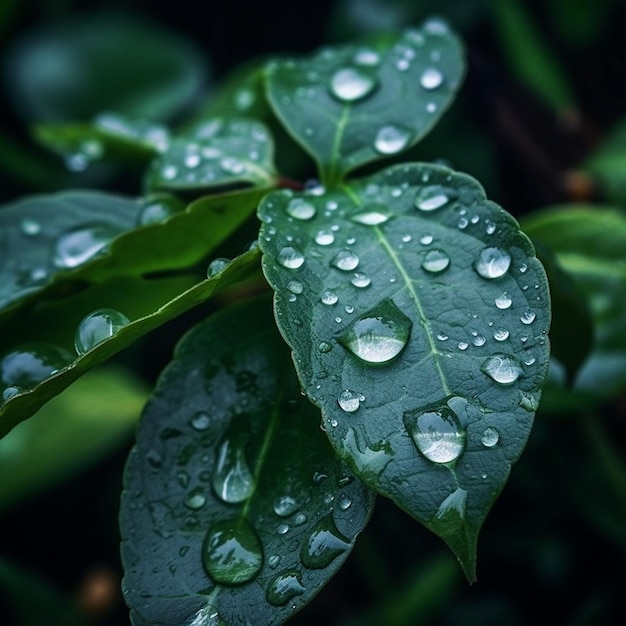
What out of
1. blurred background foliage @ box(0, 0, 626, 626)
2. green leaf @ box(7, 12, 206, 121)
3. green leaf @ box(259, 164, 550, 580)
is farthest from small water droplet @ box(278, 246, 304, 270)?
green leaf @ box(7, 12, 206, 121)

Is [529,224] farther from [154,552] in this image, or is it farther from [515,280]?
[154,552]

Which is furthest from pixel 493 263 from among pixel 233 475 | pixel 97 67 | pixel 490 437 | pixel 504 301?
pixel 97 67

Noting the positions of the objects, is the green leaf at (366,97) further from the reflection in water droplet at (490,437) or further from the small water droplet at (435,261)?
the reflection in water droplet at (490,437)

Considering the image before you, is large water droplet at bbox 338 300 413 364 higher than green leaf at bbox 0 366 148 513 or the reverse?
higher

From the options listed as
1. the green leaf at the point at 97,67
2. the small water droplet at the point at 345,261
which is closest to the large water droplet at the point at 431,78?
the small water droplet at the point at 345,261

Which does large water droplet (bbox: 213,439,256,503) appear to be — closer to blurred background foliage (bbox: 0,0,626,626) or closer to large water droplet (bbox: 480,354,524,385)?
large water droplet (bbox: 480,354,524,385)

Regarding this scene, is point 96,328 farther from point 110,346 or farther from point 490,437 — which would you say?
point 490,437

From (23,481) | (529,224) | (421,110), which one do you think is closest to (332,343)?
(421,110)
